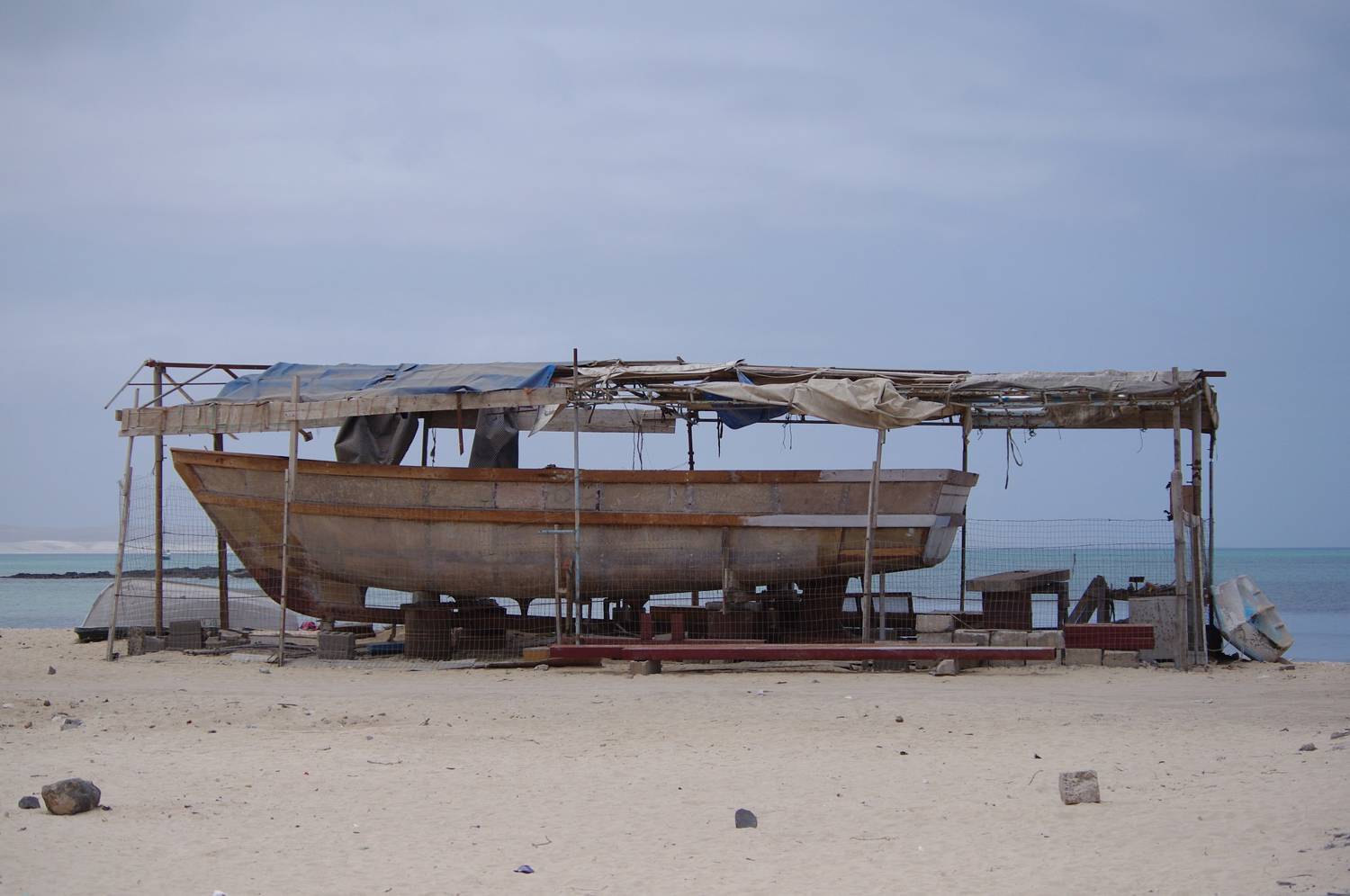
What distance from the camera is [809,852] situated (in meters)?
6.01

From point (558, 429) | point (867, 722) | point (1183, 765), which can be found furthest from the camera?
point (558, 429)

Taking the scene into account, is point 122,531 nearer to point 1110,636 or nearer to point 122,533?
point 122,533

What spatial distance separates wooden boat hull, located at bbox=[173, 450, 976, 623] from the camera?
14.4m

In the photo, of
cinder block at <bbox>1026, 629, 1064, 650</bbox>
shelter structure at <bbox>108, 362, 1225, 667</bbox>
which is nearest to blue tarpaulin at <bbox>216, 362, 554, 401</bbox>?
shelter structure at <bbox>108, 362, 1225, 667</bbox>

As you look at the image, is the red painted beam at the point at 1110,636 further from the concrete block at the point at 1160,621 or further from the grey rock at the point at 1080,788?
the grey rock at the point at 1080,788

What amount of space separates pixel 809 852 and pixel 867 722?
360 centimetres

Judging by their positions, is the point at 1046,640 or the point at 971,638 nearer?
the point at 1046,640

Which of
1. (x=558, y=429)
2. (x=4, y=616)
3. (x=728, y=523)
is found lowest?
(x=4, y=616)

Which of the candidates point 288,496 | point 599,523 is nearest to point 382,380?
point 288,496

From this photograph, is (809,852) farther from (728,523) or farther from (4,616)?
(4,616)

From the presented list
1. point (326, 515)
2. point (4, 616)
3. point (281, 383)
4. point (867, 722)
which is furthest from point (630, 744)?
point (4, 616)

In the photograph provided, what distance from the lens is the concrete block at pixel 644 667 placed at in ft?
41.9

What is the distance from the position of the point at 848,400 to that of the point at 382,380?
5.43m

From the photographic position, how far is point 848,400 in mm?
13312
